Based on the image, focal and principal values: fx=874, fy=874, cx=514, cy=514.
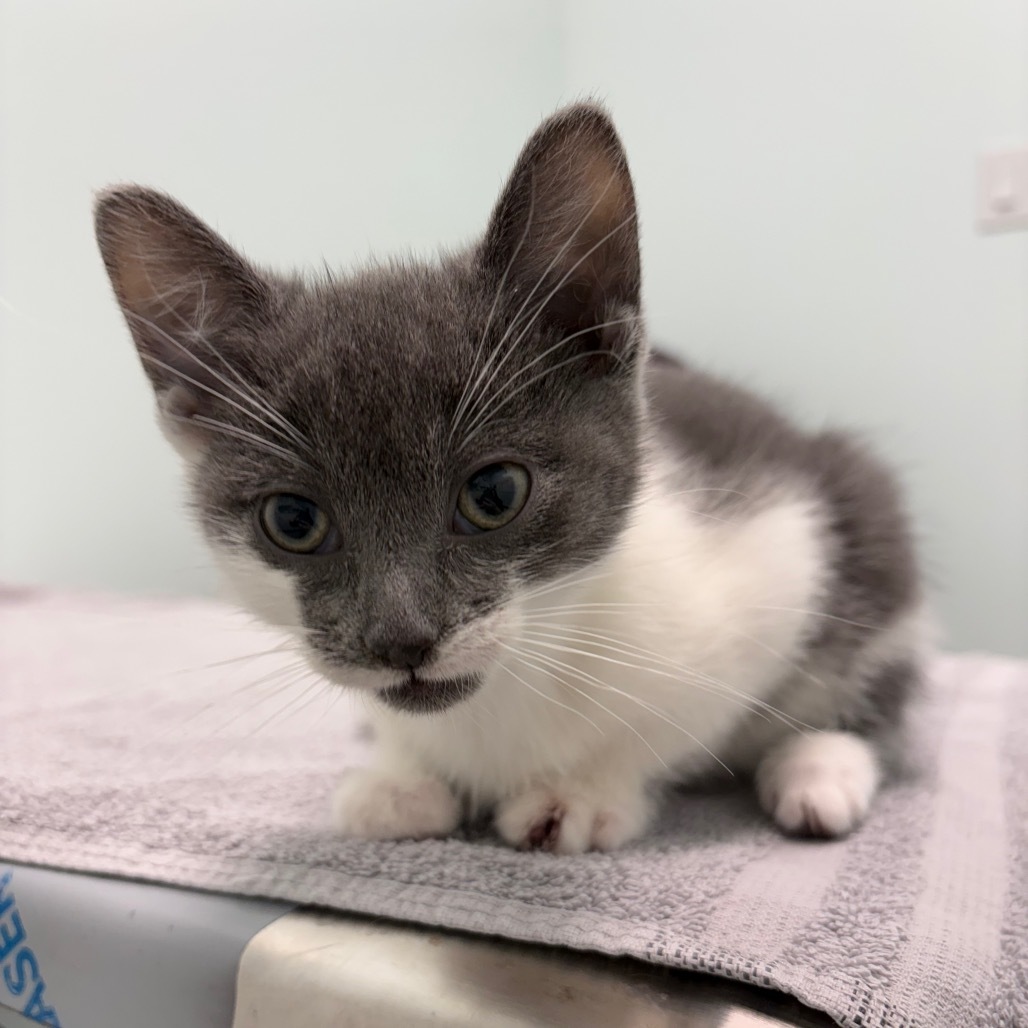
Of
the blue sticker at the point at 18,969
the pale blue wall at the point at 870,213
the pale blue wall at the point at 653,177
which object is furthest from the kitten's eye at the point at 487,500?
the pale blue wall at the point at 870,213

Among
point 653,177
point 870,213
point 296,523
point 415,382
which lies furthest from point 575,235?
point 870,213

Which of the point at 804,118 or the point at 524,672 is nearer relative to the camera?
the point at 524,672

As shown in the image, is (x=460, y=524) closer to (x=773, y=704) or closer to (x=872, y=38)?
(x=773, y=704)

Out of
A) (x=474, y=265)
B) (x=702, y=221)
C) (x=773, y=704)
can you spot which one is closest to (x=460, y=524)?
(x=474, y=265)

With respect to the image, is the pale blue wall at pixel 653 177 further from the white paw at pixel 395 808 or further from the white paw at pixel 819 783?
the white paw at pixel 819 783

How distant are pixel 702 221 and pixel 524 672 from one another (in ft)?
4.12

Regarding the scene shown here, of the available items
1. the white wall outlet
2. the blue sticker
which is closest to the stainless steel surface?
the blue sticker

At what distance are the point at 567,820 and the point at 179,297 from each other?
1.95ft

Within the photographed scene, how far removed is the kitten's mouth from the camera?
688 millimetres

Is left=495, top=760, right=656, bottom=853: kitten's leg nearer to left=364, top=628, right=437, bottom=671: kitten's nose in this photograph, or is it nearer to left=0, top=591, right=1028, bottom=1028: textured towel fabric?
left=0, top=591, right=1028, bottom=1028: textured towel fabric

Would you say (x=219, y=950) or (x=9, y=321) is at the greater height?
(x=9, y=321)

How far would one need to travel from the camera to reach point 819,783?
87 centimetres

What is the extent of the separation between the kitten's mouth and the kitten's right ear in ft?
0.99

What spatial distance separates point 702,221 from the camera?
1.76 metres
